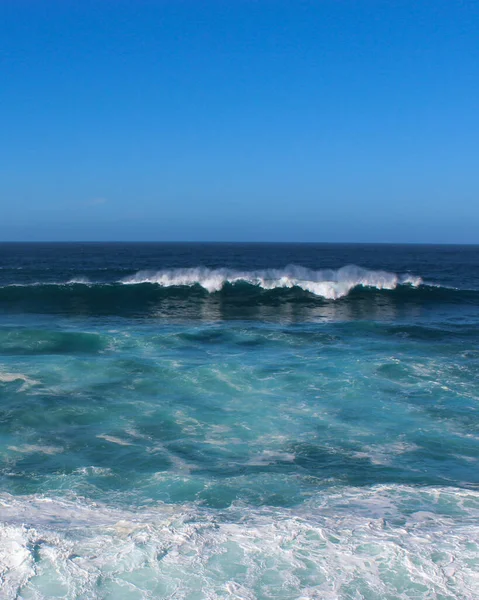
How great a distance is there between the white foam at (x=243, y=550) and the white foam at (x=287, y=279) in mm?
22470

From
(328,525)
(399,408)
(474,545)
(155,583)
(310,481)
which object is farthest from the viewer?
(399,408)

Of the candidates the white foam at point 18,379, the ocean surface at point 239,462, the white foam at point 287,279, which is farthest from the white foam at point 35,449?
the white foam at point 287,279

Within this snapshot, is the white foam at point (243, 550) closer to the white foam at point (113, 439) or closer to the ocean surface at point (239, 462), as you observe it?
the ocean surface at point (239, 462)

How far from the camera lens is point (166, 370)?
12406mm

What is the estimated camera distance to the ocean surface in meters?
4.86

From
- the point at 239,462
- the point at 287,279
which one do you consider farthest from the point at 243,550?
the point at 287,279

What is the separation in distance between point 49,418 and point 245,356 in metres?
5.83

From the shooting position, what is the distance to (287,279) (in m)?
30.1

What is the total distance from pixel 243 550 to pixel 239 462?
250cm

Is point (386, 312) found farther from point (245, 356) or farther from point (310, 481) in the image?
point (310, 481)

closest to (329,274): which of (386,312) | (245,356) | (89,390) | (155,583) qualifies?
(386,312)

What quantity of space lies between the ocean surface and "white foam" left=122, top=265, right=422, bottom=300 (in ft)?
37.0

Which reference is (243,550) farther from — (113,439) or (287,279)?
(287,279)

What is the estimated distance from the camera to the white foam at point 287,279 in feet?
95.6
